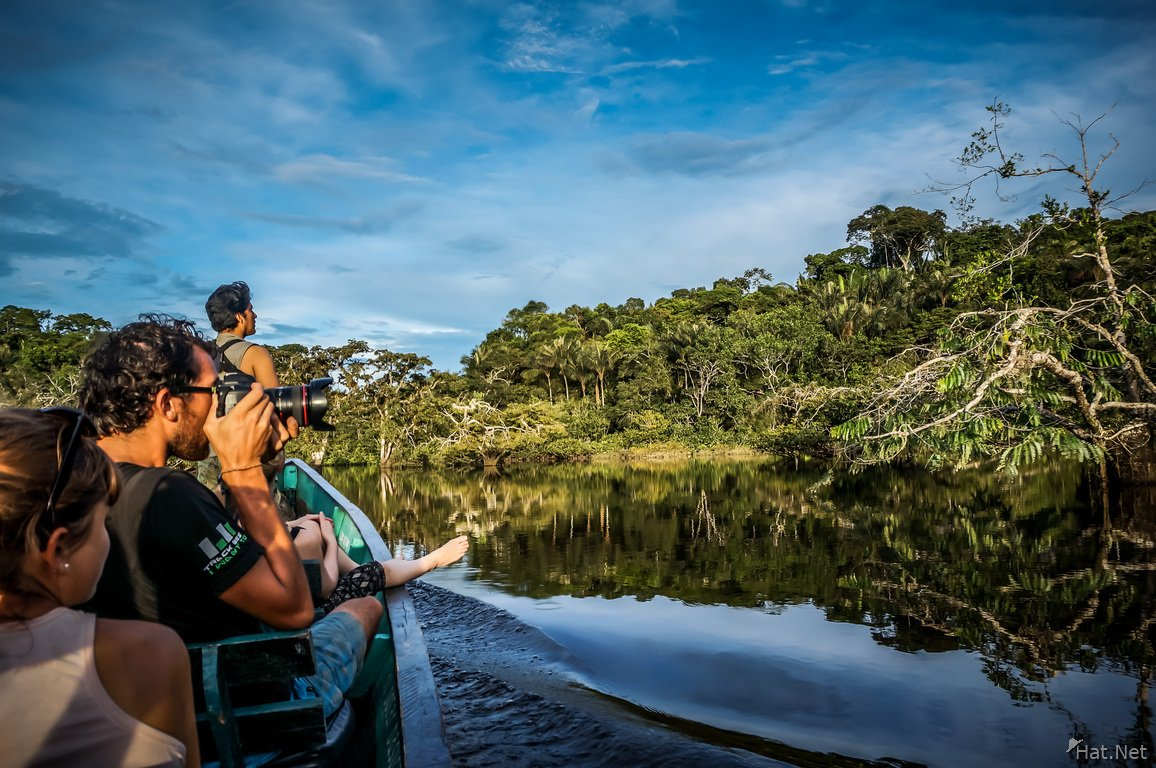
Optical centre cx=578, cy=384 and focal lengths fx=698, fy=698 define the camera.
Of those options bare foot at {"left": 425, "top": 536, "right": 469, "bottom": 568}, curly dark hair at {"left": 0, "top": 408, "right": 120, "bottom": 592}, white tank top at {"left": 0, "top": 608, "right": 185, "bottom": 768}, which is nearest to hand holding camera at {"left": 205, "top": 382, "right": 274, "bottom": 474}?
curly dark hair at {"left": 0, "top": 408, "right": 120, "bottom": 592}

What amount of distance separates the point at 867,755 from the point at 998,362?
5467 millimetres

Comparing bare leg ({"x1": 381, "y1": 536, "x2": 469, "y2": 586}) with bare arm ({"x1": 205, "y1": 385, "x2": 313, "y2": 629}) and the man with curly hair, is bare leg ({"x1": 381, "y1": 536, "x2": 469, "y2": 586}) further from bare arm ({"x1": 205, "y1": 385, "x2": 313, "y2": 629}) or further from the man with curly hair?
bare arm ({"x1": 205, "y1": 385, "x2": 313, "y2": 629})

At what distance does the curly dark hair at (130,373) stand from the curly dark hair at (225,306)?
1.78 m

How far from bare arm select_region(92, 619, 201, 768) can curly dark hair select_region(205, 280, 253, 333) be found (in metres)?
2.75

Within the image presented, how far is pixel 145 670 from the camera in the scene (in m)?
0.93

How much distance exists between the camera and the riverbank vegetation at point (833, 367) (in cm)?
723

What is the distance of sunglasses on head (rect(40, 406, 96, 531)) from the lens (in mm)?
928

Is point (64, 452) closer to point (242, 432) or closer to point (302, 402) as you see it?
point (242, 432)

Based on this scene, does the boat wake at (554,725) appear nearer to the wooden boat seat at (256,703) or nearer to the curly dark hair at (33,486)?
the wooden boat seat at (256,703)

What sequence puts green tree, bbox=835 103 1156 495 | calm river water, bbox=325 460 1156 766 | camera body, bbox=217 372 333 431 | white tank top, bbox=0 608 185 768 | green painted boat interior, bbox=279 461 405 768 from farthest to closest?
1. green tree, bbox=835 103 1156 495
2. calm river water, bbox=325 460 1156 766
3. camera body, bbox=217 372 333 431
4. green painted boat interior, bbox=279 461 405 768
5. white tank top, bbox=0 608 185 768

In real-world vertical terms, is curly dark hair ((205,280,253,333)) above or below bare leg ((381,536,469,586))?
above

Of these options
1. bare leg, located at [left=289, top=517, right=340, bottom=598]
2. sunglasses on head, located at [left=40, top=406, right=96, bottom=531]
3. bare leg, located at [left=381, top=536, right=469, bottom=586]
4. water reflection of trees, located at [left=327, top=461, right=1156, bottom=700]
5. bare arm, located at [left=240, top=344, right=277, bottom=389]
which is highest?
bare arm, located at [left=240, top=344, right=277, bottom=389]

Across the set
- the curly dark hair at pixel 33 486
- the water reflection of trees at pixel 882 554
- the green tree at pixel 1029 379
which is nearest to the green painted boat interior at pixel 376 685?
the curly dark hair at pixel 33 486

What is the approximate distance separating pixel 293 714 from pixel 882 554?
6133 mm
